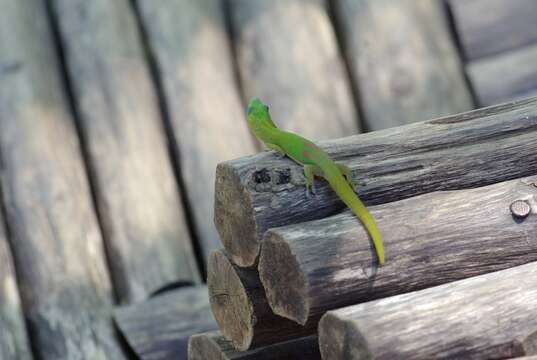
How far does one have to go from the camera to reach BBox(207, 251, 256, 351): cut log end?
9.60 ft

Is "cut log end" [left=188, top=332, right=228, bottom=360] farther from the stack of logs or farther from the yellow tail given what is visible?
the yellow tail

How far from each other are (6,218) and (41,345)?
76cm

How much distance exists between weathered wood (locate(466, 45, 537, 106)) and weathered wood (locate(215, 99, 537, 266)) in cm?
229

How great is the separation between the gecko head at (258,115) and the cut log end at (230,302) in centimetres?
63

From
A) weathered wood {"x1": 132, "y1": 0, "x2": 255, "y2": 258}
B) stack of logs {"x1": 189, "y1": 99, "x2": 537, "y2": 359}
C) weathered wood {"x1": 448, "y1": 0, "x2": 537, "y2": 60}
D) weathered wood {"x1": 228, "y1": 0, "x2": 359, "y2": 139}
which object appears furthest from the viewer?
weathered wood {"x1": 448, "y1": 0, "x2": 537, "y2": 60}

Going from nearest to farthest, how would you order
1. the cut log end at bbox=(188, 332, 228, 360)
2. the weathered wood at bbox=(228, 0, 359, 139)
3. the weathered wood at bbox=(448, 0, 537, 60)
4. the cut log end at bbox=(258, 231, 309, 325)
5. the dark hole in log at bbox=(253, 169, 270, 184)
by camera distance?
the cut log end at bbox=(258, 231, 309, 325), the dark hole in log at bbox=(253, 169, 270, 184), the cut log end at bbox=(188, 332, 228, 360), the weathered wood at bbox=(228, 0, 359, 139), the weathered wood at bbox=(448, 0, 537, 60)

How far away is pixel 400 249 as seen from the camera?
269 centimetres

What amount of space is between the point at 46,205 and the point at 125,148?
0.56 meters

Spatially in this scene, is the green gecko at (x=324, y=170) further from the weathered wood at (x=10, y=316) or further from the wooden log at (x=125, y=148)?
the weathered wood at (x=10, y=316)

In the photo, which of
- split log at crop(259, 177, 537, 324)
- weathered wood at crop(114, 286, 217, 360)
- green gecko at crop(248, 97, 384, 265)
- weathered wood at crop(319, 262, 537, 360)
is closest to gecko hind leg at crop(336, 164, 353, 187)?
green gecko at crop(248, 97, 384, 265)

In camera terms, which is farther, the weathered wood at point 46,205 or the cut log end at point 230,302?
the weathered wood at point 46,205

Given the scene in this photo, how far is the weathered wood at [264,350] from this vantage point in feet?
10.4

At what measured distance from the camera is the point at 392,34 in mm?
5496

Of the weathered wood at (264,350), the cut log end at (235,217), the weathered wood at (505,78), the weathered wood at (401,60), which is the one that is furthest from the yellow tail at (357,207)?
the weathered wood at (505,78)
